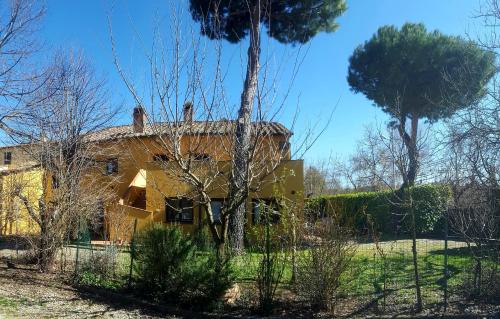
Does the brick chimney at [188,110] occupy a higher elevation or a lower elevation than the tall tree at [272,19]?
lower

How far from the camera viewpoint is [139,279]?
363 inches

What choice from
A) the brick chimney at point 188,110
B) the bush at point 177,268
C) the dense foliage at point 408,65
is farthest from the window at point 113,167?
the dense foliage at point 408,65

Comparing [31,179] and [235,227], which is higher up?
[31,179]

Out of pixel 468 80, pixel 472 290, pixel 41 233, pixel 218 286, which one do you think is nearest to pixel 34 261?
pixel 41 233

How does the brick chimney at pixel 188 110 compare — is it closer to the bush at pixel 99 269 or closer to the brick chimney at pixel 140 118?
the brick chimney at pixel 140 118

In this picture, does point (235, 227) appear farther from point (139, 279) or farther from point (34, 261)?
point (34, 261)

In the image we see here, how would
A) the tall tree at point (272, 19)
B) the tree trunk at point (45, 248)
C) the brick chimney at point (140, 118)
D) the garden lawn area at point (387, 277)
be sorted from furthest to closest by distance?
1. the tall tree at point (272, 19)
2. the tree trunk at point (45, 248)
3. the brick chimney at point (140, 118)
4. the garden lawn area at point (387, 277)

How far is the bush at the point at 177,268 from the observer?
8.05m

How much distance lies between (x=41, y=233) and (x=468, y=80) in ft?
37.1

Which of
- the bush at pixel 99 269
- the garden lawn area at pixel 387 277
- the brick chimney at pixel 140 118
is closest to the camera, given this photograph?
the garden lawn area at pixel 387 277

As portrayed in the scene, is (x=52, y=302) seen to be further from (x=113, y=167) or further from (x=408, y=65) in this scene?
(x=408, y=65)

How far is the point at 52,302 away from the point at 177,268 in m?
2.60

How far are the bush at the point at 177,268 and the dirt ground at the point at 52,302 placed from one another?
504mm

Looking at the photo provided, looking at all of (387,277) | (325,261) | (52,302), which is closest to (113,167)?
(52,302)
